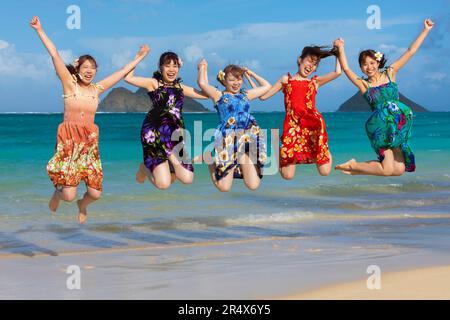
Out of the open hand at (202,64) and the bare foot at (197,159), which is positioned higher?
the open hand at (202,64)

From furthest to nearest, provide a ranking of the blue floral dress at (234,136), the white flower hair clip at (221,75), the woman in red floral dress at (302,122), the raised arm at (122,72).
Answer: the woman in red floral dress at (302,122)
the white flower hair clip at (221,75)
the blue floral dress at (234,136)
the raised arm at (122,72)

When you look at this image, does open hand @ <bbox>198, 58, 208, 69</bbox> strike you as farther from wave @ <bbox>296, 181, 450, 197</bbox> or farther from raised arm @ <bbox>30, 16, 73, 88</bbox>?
wave @ <bbox>296, 181, 450, 197</bbox>

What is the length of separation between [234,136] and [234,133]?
0.03m

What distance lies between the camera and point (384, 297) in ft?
31.0

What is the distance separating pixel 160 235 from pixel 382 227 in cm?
353

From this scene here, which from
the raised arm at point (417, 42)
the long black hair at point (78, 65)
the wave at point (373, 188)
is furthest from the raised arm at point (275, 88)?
the wave at point (373, 188)

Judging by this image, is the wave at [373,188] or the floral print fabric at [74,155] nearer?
the floral print fabric at [74,155]

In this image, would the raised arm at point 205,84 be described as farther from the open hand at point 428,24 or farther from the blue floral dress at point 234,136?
the open hand at point 428,24

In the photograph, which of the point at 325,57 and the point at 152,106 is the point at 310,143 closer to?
the point at 325,57

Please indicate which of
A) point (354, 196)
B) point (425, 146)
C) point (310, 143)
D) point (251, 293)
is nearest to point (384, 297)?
point (251, 293)

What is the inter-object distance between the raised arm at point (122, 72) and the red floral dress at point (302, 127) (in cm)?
177

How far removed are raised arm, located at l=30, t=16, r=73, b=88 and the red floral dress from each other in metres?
2.48

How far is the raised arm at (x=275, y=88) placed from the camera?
10359 millimetres

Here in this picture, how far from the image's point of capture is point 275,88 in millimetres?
10414
